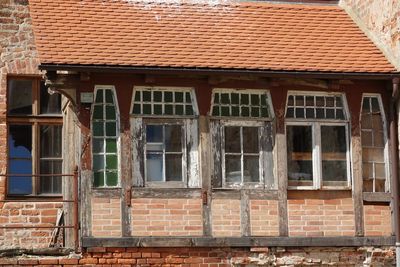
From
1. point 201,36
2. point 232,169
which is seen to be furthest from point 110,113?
point 201,36

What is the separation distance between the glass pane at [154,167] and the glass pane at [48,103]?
273cm

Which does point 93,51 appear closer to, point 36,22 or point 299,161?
point 36,22

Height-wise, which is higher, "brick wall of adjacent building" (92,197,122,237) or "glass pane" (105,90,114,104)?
"glass pane" (105,90,114,104)

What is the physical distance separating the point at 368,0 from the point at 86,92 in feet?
17.9

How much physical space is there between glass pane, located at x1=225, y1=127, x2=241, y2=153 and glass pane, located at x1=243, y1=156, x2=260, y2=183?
22 cm

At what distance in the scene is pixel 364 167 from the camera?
57.8 feet

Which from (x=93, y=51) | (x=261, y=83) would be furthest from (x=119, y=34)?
(x=261, y=83)

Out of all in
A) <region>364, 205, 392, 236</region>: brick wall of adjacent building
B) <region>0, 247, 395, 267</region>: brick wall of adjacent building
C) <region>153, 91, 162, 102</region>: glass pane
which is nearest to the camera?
<region>0, 247, 395, 267</region>: brick wall of adjacent building

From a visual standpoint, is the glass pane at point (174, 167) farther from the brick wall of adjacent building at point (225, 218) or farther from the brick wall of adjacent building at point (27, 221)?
the brick wall of adjacent building at point (27, 221)

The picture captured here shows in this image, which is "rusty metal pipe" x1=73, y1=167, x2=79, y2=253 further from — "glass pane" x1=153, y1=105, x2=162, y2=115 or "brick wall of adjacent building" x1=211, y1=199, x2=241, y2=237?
"brick wall of adjacent building" x1=211, y1=199, x2=241, y2=237

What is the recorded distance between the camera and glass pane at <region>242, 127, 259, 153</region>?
17250 mm

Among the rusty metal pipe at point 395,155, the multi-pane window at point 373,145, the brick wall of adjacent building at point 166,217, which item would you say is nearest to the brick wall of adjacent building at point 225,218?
the brick wall of adjacent building at point 166,217

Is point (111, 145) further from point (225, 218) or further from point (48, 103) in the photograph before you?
point (48, 103)

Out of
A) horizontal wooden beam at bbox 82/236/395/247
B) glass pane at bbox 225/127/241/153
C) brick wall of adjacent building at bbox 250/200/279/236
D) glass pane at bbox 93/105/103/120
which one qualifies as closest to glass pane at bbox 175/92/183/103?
glass pane at bbox 225/127/241/153
